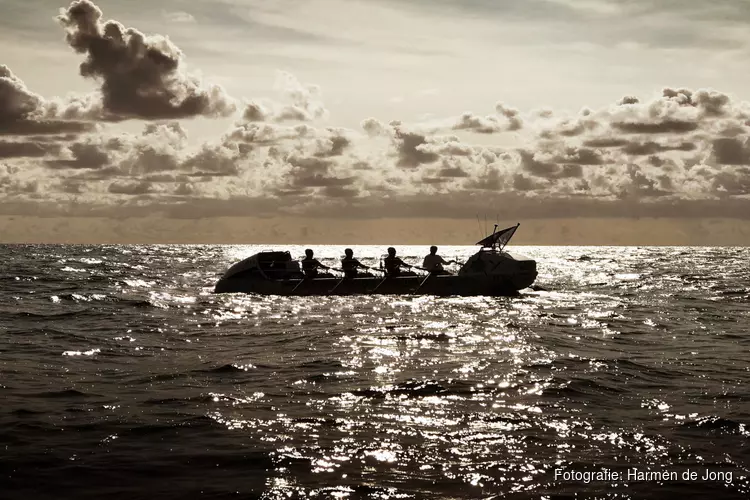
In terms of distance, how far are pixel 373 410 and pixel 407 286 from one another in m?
29.4

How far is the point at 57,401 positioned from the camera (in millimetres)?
14773

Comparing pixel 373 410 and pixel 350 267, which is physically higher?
pixel 350 267

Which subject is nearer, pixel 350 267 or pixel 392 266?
pixel 392 266

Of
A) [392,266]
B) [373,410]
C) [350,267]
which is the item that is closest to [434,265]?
[392,266]

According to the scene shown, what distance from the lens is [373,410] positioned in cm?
1418

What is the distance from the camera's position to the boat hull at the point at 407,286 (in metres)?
43.0

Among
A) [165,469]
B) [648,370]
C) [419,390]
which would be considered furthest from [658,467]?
[648,370]

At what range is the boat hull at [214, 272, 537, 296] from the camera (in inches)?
1694

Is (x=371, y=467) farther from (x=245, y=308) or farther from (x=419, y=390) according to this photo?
(x=245, y=308)

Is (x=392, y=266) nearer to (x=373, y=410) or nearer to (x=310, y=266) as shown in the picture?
(x=310, y=266)

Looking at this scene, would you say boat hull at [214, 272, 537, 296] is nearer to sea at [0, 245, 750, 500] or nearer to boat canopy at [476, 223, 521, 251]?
boat canopy at [476, 223, 521, 251]

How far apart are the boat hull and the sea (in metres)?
13.2

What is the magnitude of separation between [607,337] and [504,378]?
32.2ft

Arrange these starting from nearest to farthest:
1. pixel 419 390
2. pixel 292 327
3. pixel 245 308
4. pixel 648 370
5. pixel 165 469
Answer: pixel 165 469
pixel 419 390
pixel 648 370
pixel 292 327
pixel 245 308
